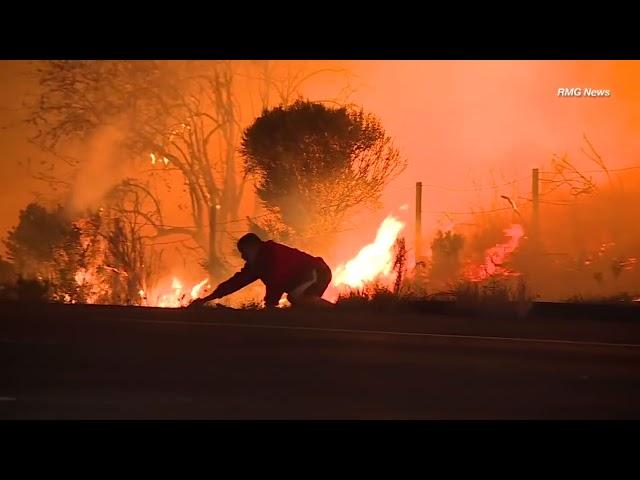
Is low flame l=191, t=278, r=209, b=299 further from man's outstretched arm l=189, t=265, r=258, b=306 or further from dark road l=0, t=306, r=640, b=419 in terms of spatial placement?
dark road l=0, t=306, r=640, b=419

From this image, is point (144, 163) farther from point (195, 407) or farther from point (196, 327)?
point (195, 407)

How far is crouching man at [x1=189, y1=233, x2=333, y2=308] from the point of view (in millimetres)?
15977

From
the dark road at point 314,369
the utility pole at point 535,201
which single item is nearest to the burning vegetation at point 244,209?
the utility pole at point 535,201

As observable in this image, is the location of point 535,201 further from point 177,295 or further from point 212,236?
point 177,295

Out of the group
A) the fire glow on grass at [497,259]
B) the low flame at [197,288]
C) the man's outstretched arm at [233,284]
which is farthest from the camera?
the low flame at [197,288]

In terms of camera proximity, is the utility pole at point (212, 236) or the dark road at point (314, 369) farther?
the utility pole at point (212, 236)

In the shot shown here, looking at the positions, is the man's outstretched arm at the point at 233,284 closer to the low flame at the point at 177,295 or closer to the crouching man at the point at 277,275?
the crouching man at the point at 277,275

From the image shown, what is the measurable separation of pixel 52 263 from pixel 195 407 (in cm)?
1288

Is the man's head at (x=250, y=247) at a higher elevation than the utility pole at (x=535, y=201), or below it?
below

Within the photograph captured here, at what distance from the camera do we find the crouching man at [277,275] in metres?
16.0

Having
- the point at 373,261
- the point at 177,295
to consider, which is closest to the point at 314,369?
the point at 373,261

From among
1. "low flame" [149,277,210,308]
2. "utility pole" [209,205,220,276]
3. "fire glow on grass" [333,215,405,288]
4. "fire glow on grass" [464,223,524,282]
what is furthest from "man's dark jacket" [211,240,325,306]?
"fire glow on grass" [464,223,524,282]

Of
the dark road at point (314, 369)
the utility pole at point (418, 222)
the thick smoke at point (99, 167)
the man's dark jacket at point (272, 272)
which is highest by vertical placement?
the thick smoke at point (99, 167)

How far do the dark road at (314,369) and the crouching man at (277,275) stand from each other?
3964 millimetres
